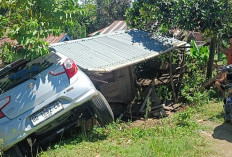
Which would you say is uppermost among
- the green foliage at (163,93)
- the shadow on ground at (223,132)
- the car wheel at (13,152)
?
the car wheel at (13,152)

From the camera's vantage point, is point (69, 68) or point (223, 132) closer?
point (69, 68)

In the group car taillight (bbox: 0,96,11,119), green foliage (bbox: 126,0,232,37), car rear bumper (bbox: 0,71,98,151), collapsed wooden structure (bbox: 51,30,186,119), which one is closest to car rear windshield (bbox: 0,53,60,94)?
car taillight (bbox: 0,96,11,119)

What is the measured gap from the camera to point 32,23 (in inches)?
185

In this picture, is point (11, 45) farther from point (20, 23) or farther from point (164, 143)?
point (164, 143)

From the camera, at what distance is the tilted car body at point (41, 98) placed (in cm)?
471

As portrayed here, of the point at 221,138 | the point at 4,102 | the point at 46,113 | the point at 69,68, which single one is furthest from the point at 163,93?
the point at 4,102

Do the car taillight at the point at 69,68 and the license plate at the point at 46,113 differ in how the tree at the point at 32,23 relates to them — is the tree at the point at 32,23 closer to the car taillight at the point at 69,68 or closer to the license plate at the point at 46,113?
the car taillight at the point at 69,68

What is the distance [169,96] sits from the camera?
939cm

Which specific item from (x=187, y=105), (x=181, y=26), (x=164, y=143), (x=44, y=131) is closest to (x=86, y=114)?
(x=44, y=131)

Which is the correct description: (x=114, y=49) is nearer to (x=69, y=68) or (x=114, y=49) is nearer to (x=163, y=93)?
(x=163, y=93)

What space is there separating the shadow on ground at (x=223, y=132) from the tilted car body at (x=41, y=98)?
8.07 ft

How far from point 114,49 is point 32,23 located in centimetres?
322

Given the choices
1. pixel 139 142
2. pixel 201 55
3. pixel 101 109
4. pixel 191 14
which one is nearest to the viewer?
pixel 139 142

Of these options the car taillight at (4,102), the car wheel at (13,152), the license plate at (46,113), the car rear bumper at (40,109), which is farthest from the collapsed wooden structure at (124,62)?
the car wheel at (13,152)
